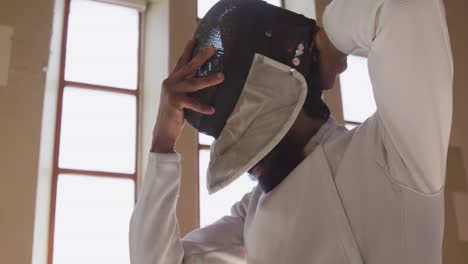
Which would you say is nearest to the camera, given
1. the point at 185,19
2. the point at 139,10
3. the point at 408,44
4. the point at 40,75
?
the point at 408,44

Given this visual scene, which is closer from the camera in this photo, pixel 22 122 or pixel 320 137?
pixel 320 137

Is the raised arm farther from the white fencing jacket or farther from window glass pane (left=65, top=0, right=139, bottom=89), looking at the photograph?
window glass pane (left=65, top=0, right=139, bottom=89)

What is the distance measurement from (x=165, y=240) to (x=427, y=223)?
1.44 ft

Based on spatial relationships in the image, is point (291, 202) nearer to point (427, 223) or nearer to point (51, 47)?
point (427, 223)

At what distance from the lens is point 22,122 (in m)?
1.89

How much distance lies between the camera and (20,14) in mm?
2045

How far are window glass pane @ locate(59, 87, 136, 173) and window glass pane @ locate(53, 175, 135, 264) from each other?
69 millimetres

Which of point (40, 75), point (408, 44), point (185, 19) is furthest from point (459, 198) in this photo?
point (408, 44)

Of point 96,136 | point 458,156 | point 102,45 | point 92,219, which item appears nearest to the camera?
point 92,219

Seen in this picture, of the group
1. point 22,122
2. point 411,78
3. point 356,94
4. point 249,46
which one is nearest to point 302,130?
point 249,46

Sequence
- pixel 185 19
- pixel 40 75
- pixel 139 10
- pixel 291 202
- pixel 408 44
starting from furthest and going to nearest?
pixel 139 10 → pixel 185 19 → pixel 40 75 → pixel 291 202 → pixel 408 44

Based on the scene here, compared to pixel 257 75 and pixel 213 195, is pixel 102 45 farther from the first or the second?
pixel 257 75

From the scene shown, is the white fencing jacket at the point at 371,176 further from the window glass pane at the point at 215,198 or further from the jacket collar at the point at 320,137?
the window glass pane at the point at 215,198

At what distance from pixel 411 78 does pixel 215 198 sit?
169cm
